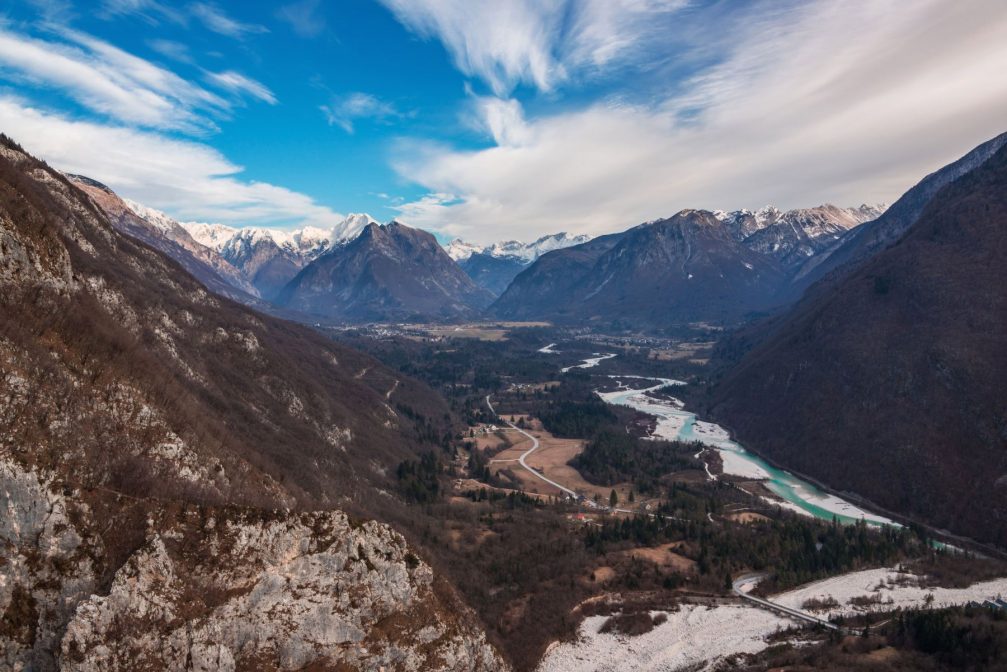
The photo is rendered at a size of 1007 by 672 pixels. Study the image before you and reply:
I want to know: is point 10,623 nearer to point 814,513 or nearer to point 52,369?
point 52,369

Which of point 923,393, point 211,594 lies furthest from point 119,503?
point 923,393

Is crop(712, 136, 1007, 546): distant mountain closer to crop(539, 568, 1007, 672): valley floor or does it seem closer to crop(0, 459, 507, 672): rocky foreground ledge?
crop(539, 568, 1007, 672): valley floor

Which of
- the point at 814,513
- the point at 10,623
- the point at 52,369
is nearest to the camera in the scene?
the point at 10,623

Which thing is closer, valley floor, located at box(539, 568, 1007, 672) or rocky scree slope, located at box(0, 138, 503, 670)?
rocky scree slope, located at box(0, 138, 503, 670)

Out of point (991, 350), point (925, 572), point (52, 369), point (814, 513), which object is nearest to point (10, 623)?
point (52, 369)

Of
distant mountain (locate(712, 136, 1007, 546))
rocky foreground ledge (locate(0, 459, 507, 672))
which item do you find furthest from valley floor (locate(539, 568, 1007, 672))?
distant mountain (locate(712, 136, 1007, 546))

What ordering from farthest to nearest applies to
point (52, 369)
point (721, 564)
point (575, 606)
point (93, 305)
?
point (721, 564) → point (575, 606) → point (93, 305) → point (52, 369)

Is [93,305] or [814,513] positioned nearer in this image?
[93,305]

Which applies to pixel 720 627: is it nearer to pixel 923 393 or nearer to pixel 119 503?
pixel 119 503

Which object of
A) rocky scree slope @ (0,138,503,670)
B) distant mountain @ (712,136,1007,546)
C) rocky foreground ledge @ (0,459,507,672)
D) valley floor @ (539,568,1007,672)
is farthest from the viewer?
distant mountain @ (712,136,1007,546)
